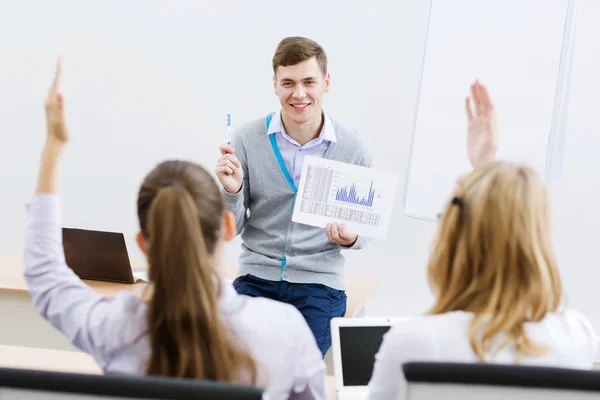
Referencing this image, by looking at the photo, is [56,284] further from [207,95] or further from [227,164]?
[207,95]

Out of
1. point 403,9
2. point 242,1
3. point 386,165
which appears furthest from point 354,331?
point 242,1

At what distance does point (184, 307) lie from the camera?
4.09 ft

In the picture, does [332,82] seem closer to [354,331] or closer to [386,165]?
[386,165]

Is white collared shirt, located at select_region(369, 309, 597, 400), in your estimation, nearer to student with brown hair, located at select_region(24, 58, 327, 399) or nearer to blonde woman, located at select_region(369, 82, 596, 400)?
blonde woman, located at select_region(369, 82, 596, 400)

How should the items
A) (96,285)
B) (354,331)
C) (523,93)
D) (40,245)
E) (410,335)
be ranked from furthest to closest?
(523,93) < (96,285) < (354,331) < (40,245) < (410,335)

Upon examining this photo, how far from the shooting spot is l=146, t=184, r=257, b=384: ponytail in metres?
1.25

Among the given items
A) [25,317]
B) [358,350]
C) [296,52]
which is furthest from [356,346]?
[25,317]

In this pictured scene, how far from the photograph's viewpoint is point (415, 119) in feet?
11.5

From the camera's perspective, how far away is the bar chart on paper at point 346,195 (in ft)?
8.38

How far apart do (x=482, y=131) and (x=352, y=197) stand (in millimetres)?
787

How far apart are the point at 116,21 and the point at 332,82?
1261mm

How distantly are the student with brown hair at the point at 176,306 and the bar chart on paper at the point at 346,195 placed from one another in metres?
1.13

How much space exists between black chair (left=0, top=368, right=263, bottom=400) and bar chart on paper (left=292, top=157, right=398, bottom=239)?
5.03ft

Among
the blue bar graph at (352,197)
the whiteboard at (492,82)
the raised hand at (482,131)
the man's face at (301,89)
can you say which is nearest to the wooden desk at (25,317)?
the blue bar graph at (352,197)
